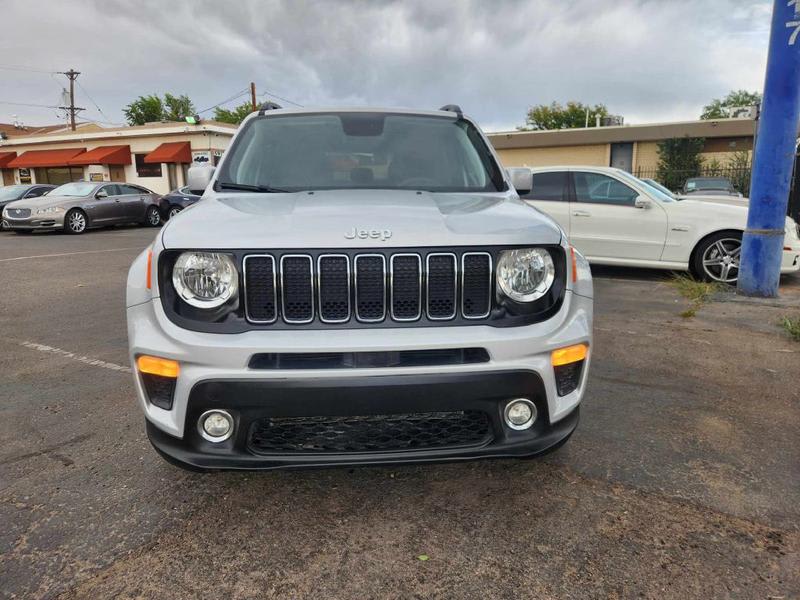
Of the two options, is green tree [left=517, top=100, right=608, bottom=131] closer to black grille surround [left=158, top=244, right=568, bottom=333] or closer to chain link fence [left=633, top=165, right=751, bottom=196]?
chain link fence [left=633, top=165, right=751, bottom=196]

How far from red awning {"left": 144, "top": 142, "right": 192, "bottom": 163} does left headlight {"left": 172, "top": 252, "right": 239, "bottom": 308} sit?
1262 inches

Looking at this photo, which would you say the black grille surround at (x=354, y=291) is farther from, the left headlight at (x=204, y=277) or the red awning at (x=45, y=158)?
the red awning at (x=45, y=158)

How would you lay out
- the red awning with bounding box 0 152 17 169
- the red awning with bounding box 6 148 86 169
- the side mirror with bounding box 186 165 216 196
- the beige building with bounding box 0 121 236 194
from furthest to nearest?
the red awning with bounding box 0 152 17 169
the red awning with bounding box 6 148 86 169
the beige building with bounding box 0 121 236 194
the side mirror with bounding box 186 165 216 196

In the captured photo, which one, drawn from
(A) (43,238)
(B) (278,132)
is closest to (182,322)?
(B) (278,132)

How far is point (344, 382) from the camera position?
201cm

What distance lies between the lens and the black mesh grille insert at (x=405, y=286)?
7.18ft

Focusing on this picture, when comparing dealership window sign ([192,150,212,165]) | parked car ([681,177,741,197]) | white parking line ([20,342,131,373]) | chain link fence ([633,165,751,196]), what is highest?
dealership window sign ([192,150,212,165])

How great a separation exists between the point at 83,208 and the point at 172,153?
55.7 feet

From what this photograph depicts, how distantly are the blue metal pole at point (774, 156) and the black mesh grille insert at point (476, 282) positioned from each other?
5654 mm

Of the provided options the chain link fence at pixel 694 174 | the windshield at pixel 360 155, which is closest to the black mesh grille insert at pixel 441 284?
the windshield at pixel 360 155

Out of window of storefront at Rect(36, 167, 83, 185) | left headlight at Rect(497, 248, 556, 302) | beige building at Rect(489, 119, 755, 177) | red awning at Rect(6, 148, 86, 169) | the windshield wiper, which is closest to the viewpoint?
left headlight at Rect(497, 248, 556, 302)

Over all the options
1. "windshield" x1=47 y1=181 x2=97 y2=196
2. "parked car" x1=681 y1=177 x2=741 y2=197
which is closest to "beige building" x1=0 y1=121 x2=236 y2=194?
"windshield" x1=47 y1=181 x2=97 y2=196

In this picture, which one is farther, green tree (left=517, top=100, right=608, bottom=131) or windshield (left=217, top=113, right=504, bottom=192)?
green tree (left=517, top=100, right=608, bottom=131)

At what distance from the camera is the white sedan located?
729cm
